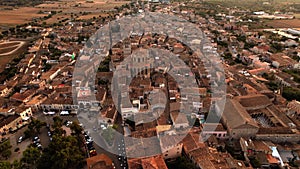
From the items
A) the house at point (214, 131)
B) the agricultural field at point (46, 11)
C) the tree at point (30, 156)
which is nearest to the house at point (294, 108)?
the house at point (214, 131)

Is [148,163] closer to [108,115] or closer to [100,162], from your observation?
[100,162]

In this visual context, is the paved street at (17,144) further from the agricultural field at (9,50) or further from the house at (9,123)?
the agricultural field at (9,50)

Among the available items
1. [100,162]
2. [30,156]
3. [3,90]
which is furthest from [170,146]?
[3,90]

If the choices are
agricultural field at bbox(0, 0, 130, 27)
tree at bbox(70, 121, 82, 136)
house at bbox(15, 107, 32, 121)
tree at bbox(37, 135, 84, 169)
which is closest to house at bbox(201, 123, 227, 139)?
tree at bbox(37, 135, 84, 169)

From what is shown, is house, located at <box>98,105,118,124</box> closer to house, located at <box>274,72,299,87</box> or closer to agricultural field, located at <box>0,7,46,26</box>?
house, located at <box>274,72,299,87</box>

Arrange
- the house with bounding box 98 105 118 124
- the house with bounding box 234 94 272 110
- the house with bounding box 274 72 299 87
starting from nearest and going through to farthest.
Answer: the house with bounding box 98 105 118 124, the house with bounding box 234 94 272 110, the house with bounding box 274 72 299 87
